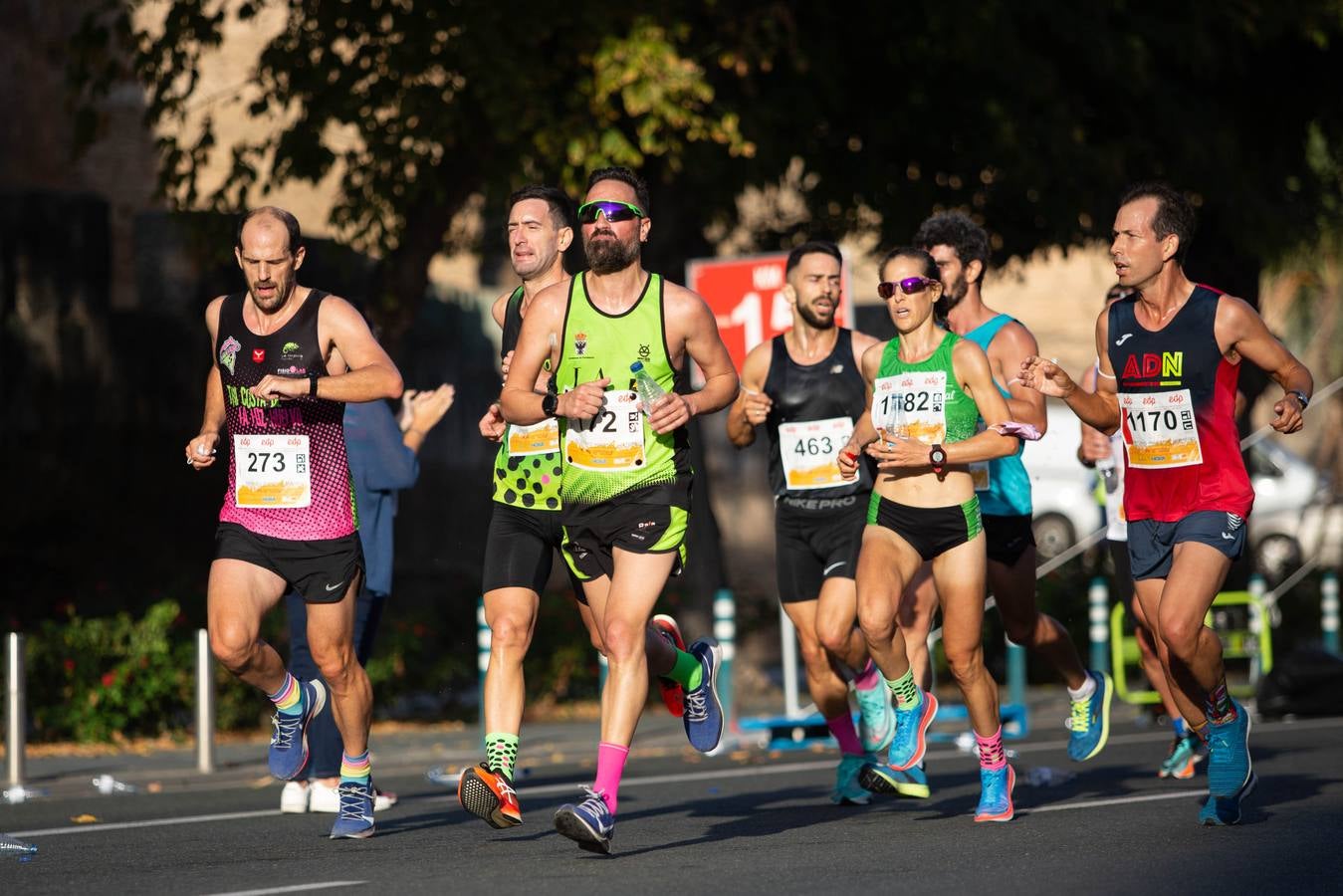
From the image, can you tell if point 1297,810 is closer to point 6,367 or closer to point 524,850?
point 524,850

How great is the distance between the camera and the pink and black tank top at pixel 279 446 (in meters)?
8.12

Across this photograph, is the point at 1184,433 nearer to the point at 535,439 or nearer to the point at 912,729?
the point at 912,729

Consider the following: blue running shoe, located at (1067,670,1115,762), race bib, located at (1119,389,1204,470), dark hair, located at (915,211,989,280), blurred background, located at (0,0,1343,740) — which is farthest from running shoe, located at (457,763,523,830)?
blurred background, located at (0,0,1343,740)

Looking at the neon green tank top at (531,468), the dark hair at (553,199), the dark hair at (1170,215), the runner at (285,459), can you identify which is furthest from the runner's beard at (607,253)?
the dark hair at (1170,215)

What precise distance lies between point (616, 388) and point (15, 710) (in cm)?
586

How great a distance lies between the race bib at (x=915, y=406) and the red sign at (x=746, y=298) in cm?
550

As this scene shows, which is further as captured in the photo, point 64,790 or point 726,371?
point 64,790

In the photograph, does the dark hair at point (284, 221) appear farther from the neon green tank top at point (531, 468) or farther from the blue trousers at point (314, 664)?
the blue trousers at point (314, 664)

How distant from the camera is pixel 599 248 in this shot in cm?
766

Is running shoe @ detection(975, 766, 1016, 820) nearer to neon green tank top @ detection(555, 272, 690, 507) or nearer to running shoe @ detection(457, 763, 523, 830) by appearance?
neon green tank top @ detection(555, 272, 690, 507)

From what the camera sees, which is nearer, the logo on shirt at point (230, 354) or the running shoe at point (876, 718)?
the logo on shirt at point (230, 354)

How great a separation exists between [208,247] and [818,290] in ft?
24.0

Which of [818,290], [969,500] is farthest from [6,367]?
[969,500]

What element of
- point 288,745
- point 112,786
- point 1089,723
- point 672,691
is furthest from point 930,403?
point 112,786
